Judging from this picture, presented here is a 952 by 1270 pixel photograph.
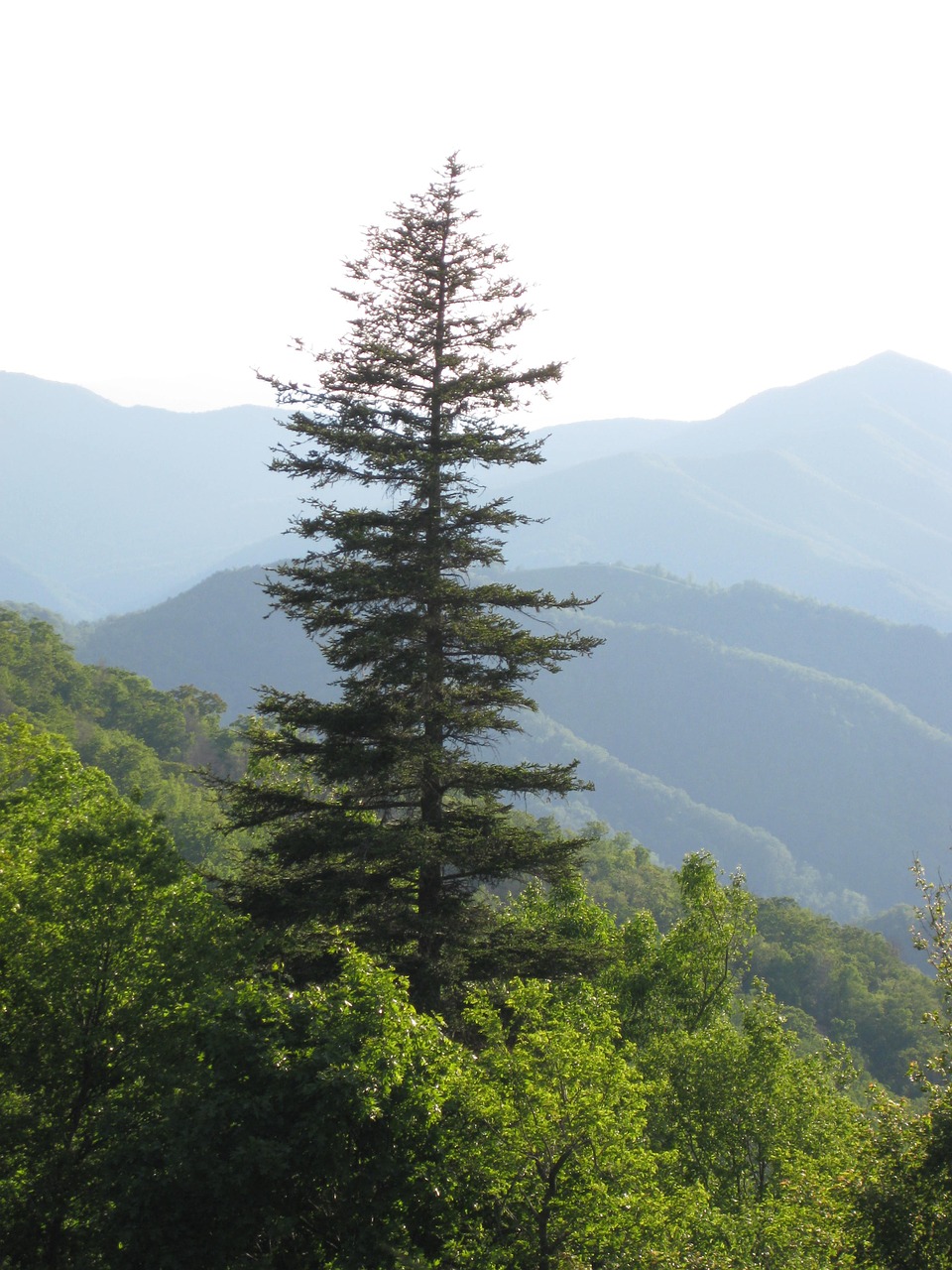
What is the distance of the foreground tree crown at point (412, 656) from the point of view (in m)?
13.5

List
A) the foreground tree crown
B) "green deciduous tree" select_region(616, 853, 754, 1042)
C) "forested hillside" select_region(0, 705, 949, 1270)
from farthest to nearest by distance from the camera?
"green deciduous tree" select_region(616, 853, 754, 1042), the foreground tree crown, "forested hillside" select_region(0, 705, 949, 1270)

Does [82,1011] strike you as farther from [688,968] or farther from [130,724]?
[130,724]

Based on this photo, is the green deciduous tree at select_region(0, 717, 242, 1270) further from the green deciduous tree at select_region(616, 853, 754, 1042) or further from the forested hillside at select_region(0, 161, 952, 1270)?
the green deciduous tree at select_region(616, 853, 754, 1042)

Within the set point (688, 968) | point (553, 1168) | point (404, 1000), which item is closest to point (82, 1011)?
point (404, 1000)

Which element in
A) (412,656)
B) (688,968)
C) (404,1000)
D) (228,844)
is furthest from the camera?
(228,844)

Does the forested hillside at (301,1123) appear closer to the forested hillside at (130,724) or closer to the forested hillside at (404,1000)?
the forested hillside at (404,1000)

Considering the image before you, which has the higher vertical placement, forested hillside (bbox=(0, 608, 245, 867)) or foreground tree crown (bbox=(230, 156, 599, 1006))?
foreground tree crown (bbox=(230, 156, 599, 1006))

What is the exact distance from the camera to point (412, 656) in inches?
564

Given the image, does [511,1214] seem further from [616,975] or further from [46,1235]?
[616,975]

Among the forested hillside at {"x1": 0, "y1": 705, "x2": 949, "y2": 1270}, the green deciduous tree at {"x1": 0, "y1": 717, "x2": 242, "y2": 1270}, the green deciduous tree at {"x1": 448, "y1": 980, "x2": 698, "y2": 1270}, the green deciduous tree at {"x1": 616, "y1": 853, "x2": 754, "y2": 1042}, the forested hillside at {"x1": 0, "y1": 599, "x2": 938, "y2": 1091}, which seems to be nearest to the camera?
the forested hillside at {"x1": 0, "y1": 705, "x2": 949, "y2": 1270}

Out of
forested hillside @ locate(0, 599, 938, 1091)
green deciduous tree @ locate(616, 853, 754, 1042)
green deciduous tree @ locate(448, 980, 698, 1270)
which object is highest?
green deciduous tree @ locate(448, 980, 698, 1270)

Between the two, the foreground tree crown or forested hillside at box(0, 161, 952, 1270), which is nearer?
forested hillside at box(0, 161, 952, 1270)

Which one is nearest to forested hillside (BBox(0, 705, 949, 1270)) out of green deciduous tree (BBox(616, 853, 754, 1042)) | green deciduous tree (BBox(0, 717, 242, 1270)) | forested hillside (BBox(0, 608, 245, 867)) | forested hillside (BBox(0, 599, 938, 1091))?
green deciduous tree (BBox(0, 717, 242, 1270))

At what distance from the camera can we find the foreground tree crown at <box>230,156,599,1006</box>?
44.4 feet
